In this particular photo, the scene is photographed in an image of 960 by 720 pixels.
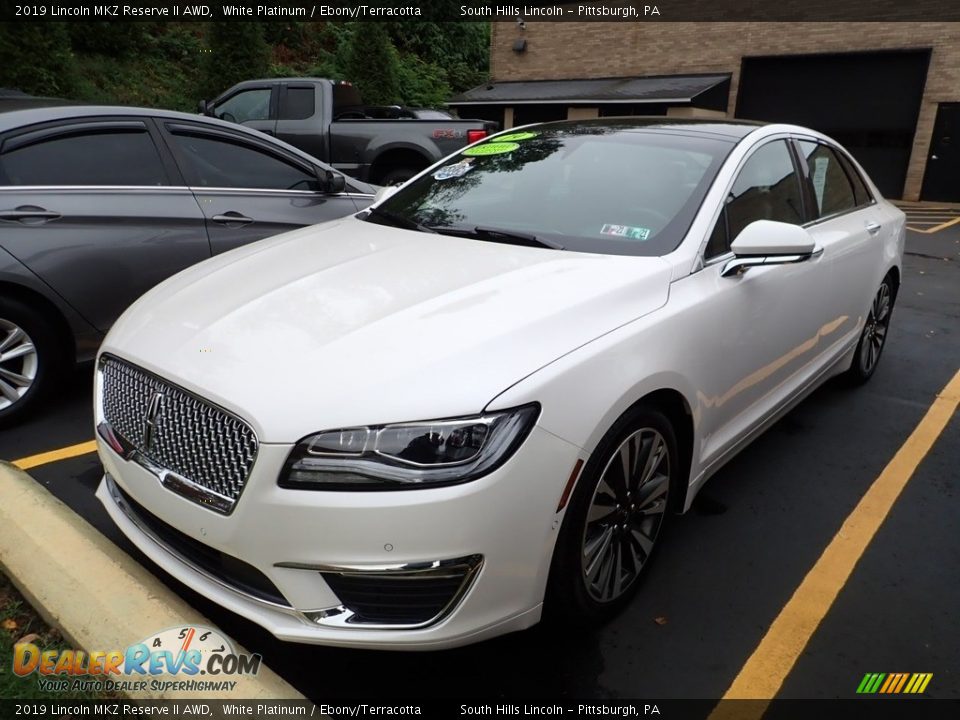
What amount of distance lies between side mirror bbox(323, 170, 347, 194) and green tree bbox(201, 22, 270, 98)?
14044 mm

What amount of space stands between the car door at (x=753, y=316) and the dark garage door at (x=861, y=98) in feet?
50.6

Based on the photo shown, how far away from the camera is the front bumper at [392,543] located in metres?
1.82

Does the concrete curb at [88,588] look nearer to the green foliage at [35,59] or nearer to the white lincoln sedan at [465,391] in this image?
the white lincoln sedan at [465,391]

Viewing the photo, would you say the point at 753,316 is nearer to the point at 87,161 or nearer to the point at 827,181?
→ the point at 827,181

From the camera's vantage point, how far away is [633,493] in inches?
95.0

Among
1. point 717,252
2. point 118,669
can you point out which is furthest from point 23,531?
point 717,252

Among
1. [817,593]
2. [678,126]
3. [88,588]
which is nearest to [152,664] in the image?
[88,588]

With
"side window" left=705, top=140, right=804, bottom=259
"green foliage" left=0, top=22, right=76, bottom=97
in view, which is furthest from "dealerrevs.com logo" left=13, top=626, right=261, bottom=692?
"green foliage" left=0, top=22, right=76, bottom=97

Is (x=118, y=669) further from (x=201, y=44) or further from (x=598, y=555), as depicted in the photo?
(x=201, y=44)

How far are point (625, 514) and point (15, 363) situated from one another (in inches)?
124

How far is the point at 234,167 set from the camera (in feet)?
15.1

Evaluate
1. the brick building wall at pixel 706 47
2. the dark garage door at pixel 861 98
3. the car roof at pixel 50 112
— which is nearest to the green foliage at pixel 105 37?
the brick building wall at pixel 706 47

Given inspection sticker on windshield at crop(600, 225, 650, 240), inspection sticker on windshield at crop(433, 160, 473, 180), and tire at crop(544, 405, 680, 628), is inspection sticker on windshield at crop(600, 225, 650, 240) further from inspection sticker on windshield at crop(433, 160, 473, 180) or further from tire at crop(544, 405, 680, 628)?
inspection sticker on windshield at crop(433, 160, 473, 180)

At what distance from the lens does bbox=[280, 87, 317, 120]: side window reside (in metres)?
9.26
